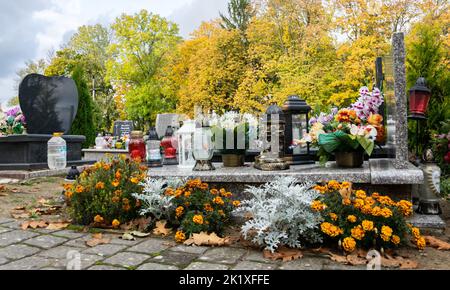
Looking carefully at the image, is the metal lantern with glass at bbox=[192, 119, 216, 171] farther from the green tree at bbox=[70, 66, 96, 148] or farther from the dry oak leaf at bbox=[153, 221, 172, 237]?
the green tree at bbox=[70, 66, 96, 148]

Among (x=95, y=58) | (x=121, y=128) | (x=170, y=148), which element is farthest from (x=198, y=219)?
(x=95, y=58)

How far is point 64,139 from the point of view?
35.1ft

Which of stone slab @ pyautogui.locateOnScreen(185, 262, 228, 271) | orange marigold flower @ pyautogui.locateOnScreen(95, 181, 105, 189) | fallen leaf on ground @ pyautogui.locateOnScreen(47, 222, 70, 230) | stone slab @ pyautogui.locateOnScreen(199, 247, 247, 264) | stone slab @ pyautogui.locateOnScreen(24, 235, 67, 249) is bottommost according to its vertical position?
stone slab @ pyautogui.locateOnScreen(199, 247, 247, 264)

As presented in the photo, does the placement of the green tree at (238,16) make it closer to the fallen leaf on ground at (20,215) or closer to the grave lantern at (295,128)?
the grave lantern at (295,128)

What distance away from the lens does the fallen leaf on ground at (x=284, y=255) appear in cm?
334

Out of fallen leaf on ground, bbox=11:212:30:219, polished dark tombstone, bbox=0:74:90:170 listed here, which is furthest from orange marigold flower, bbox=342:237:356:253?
polished dark tombstone, bbox=0:74:90:170

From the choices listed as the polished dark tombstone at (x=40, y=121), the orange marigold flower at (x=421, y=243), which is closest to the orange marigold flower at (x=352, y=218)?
the orange marigold flower at (x=421, y=243)

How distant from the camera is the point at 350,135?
485cm

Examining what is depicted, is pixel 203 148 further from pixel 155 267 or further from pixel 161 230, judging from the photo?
pixel 155 267

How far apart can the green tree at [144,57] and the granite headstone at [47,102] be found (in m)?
22.9

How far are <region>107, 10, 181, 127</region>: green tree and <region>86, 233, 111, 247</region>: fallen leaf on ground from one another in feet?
102

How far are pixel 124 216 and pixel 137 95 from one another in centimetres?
3099

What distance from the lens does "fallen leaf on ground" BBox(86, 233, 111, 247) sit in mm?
3768

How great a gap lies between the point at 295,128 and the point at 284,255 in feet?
10.4
